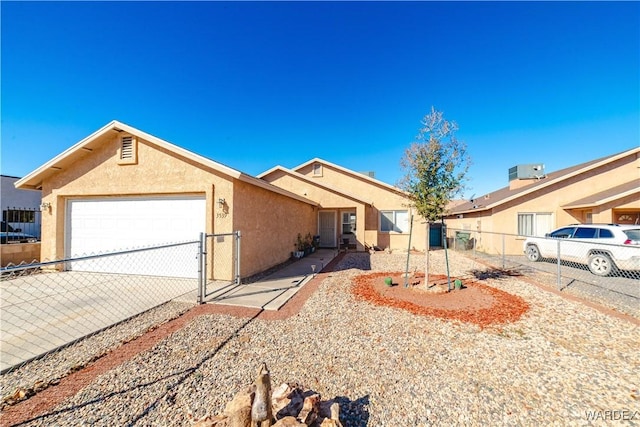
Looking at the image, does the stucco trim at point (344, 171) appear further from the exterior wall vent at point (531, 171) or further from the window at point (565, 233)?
the exterior wall vent at point (531, 171)

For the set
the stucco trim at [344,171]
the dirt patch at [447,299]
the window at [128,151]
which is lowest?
the dirt patch at [447,299]

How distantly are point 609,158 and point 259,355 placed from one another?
19.2 metres

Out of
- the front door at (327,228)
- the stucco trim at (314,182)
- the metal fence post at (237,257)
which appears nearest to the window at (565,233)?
the stucco trim at (314,182)

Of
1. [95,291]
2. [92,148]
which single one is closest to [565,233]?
[95,291]

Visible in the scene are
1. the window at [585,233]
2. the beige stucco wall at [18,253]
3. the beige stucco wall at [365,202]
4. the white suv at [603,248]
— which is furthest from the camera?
the beige stucco wall at [365,202]

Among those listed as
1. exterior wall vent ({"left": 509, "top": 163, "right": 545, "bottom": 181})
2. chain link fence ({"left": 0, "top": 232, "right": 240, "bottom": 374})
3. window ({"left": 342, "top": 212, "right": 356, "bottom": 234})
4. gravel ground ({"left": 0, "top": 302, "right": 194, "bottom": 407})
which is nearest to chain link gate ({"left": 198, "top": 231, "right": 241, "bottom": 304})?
chain link fence ({"left": 0, "top": 232, "right": 240, "bottom": 374})

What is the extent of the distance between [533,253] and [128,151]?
17.1 m

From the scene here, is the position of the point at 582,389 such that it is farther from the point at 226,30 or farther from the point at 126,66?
the point at 126,66

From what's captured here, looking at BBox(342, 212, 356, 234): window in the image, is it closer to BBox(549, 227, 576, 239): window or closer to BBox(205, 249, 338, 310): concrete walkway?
BBox(205, 249, 338, 310): concrete walkway

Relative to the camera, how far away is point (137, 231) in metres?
7.71

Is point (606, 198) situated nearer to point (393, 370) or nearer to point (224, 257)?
point (393, 370)

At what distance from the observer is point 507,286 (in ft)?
23.5

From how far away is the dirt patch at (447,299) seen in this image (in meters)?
4.96

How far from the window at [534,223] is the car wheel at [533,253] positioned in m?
2.05
